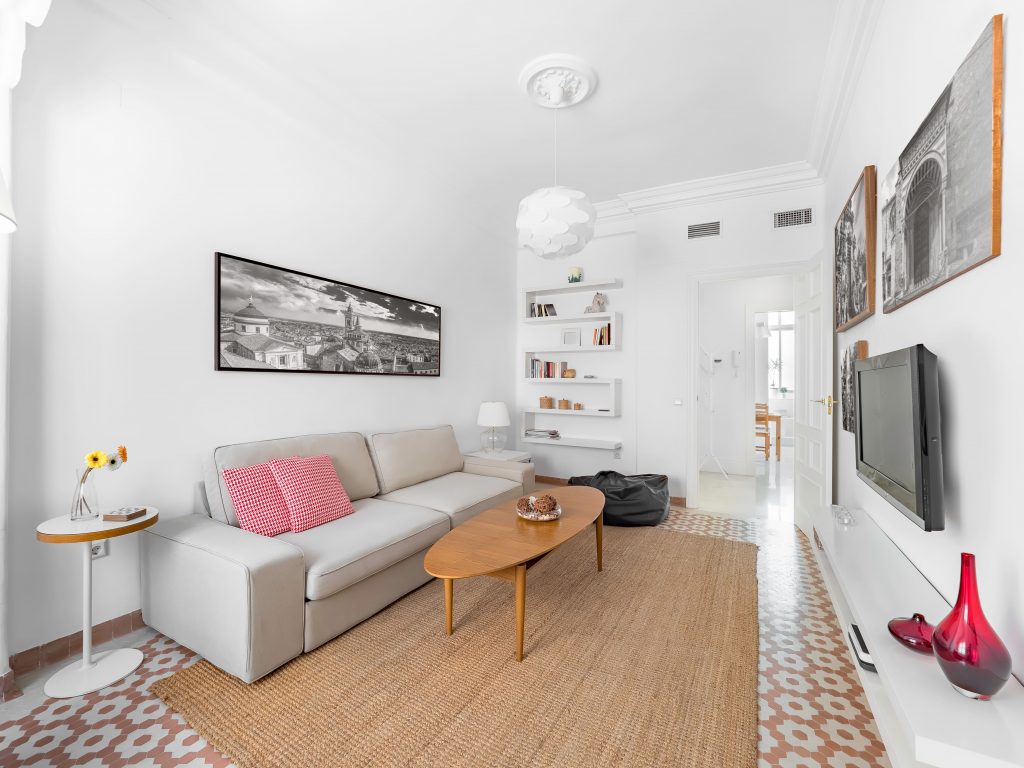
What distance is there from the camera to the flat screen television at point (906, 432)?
4.28 feet

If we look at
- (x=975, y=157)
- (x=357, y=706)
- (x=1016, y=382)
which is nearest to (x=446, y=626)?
(x=357, y=706)

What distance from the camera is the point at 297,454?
275 centimetres

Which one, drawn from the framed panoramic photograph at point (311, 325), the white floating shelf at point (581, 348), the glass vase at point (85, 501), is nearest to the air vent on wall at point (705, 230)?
the white floating shelf at point (581, 348)

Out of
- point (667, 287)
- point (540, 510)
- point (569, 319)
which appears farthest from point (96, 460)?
point (667, 287)

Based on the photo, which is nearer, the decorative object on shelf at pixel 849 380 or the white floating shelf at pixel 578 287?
the decorative object on shelf at pixel 849 380

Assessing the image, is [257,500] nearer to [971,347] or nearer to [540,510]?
[540,510]

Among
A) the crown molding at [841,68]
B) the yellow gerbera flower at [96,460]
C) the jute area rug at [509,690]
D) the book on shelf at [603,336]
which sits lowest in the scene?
the jute area rug at [509,690]

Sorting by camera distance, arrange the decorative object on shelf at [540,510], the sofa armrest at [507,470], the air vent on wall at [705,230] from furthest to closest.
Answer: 1. the air vent on wall at [705,230]
2. the sofa armrest at [507,470]
3. the decorative object on shelf at [540,510]

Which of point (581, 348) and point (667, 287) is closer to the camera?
point (667, 287)

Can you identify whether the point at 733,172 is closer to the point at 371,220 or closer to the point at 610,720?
the point at 371,220

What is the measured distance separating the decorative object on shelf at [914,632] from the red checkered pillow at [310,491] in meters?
2.36

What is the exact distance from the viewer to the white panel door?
338 cm

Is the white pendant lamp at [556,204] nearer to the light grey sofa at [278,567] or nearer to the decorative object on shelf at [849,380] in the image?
the decorative object on shelf at [849,380]

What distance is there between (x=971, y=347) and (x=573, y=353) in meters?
3.99
